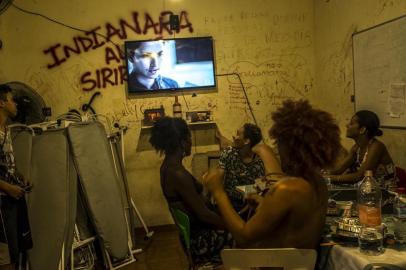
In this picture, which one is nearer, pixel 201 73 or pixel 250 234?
pixel 250 234

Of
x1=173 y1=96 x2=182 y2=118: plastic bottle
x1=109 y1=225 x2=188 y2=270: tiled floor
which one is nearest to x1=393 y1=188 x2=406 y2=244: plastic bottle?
x1=109 y1=225 x2=188 y2=270: tiled floor

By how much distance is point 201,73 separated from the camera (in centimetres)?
415

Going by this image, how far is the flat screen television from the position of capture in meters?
4.08

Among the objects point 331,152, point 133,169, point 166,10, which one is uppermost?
point 166,10

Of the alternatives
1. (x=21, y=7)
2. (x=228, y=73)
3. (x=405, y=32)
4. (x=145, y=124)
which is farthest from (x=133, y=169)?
(x=405, y=32)

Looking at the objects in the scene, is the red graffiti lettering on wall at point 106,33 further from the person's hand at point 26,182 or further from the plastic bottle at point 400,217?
the plastic bottle at point 400,217

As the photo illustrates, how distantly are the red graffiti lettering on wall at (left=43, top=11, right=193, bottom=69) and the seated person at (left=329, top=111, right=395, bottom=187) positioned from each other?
7.19 ft

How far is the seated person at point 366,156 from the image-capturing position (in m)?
2.71

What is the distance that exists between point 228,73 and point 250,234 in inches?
117

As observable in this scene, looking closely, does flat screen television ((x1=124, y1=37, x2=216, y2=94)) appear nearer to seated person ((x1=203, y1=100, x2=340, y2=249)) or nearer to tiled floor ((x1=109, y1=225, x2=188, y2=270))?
tiled floor ((x1=109, y1=225, x2=188, y2=270))

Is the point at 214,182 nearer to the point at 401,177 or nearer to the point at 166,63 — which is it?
the point at 401,177

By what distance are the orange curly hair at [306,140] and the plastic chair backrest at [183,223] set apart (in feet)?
2.33

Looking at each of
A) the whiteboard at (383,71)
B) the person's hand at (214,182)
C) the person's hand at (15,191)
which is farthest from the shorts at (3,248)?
the whiteboard at (383,71)

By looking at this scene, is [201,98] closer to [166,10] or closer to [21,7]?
[166,10]
